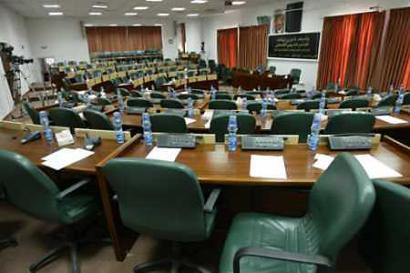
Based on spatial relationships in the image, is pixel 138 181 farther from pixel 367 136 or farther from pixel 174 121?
pixel 367 136

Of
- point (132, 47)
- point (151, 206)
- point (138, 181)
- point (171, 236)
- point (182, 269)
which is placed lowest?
point (182, 269)

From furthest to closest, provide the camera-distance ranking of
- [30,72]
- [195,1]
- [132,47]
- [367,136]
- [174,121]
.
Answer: [132,47] → [30,72] → [195,1] → [174,121] → [367,136]

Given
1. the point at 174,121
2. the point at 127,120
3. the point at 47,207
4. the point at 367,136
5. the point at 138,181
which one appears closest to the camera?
the point at 138,181

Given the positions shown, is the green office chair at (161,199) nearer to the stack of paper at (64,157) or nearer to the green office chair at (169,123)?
the stack of paper at (64,157)

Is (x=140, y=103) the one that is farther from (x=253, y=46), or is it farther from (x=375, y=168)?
(x=253, y=46)

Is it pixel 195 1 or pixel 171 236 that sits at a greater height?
pixel 195 1

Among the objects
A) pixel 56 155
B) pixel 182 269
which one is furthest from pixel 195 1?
pixel 182 269

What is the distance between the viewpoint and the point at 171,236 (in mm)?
1439

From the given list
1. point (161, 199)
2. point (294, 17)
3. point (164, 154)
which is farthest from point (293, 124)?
point (294, 17)

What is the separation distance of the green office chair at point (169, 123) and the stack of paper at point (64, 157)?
0.84 m

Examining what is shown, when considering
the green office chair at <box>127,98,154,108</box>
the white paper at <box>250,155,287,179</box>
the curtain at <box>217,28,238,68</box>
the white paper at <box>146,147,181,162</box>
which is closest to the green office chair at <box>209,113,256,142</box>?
the white paper at <box>146,147,181,162</box>

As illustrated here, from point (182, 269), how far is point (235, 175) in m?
0.76

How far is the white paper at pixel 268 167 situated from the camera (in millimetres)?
1527

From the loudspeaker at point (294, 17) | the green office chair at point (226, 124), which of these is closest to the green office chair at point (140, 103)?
the green office chair at point (226, 124)
